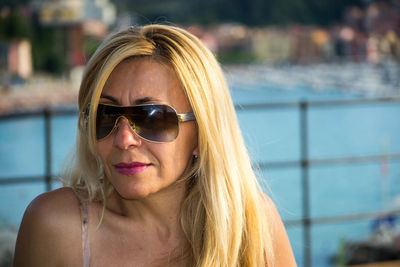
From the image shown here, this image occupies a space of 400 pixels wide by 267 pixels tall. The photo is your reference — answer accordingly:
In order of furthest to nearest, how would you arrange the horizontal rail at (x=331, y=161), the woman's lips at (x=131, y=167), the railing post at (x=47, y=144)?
the horizontal rail at (x=331, y=161)
the railing post at (x=47, y=144)
the woman's lips at (x=131, y=167)

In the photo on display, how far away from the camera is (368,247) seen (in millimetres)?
8281

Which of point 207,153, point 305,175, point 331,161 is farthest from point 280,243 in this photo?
point 305,175

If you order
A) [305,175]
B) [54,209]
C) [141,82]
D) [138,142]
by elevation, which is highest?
[141,82]

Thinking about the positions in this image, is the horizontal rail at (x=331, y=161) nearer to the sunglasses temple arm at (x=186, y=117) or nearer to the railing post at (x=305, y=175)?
the railing post at (x=305, y=175)

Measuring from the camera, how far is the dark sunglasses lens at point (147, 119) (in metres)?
0.90

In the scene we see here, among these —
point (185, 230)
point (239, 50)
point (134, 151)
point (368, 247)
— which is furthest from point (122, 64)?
point (239, 50)

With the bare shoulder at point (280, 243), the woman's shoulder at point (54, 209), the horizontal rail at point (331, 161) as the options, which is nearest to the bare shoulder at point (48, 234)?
the woman's shoulder at point (54, 209)

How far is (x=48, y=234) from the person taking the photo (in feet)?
2.97

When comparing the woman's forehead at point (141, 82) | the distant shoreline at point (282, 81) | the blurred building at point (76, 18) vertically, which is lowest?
the woman's forehead at point (141, 82)

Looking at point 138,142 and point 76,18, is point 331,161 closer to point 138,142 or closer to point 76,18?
point 138,142

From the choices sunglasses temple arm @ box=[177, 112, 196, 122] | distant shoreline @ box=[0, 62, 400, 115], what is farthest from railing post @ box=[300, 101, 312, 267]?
distant shoreline @ box=[0, 62, 400, 115]

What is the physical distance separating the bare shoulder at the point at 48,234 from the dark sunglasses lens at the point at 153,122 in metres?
0.20

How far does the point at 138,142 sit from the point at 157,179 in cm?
7

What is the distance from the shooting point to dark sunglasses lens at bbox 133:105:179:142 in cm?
90
